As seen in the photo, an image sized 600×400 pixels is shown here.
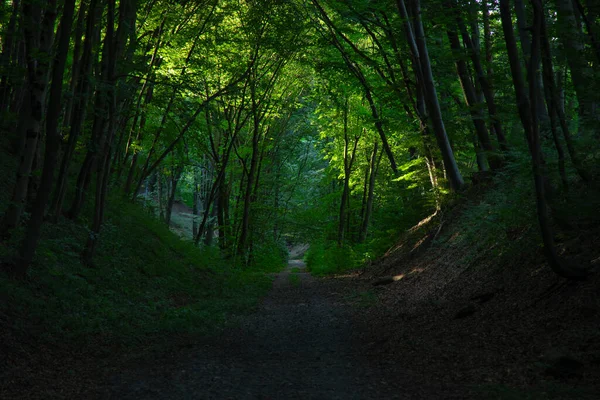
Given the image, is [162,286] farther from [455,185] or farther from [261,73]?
[261,73]

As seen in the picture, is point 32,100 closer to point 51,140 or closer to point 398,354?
point 51,140

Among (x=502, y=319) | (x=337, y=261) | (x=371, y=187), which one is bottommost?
(x=337, y=261)

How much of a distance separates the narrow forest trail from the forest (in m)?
0.05

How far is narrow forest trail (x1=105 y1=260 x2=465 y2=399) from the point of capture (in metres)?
5.07

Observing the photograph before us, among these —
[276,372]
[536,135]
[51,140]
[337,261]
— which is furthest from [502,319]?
[337,261]

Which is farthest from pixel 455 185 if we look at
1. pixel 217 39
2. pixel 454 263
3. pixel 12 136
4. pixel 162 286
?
pixel 12 136

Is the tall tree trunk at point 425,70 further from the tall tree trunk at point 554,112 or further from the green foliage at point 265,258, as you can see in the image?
the green foliage at point 265,258

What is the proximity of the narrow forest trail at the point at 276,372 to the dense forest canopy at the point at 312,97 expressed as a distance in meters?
3.05

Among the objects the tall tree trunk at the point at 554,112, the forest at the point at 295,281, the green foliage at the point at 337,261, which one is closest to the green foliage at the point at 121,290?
the forest at the point at 295,281

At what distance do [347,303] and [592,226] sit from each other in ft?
21.7

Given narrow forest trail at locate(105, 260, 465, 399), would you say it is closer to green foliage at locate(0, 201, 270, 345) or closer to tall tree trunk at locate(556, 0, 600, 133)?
green foliage at locate(0, 201, 270, 345)

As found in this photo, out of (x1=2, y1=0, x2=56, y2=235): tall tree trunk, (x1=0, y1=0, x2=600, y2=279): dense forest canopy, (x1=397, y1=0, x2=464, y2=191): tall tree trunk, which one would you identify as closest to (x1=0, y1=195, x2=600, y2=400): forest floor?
(x1=0, y1=0, x2=600, y2=279): dense forest canopy

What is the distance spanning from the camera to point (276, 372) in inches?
238

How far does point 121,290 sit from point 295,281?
10.8m
